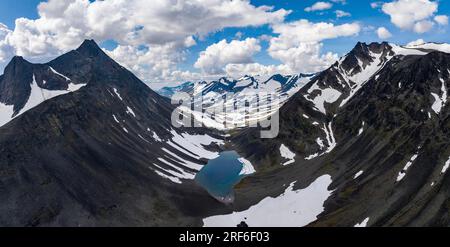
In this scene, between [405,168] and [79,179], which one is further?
[79,179]

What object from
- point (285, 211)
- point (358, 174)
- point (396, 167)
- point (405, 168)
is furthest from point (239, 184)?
point (405, 168)

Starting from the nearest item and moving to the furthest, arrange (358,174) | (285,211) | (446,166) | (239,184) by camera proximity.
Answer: (446,166) < (285,211) < (358,174) < (239,184)

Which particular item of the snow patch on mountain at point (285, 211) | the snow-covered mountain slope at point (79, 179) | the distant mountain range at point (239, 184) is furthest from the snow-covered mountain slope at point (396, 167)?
the snow-covered mountain slope at point (79, 179)

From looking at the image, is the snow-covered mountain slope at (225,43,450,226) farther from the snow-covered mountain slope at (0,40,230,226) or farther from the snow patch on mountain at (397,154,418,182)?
the snow-covered mountain slope at (0,40,230,226)

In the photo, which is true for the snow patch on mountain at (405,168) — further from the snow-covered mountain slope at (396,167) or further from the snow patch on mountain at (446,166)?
the snow patch on mountain at (446,166)

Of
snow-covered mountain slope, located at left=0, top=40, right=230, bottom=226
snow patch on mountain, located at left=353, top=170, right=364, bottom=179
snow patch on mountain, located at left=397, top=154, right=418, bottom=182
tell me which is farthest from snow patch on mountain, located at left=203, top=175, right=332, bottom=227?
snow patch on mountain, located at left=397, top=154, right=418, bottom=182

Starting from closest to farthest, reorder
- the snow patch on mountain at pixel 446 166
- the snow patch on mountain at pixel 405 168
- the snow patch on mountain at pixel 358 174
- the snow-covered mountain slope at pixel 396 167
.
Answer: the snow-covered mountain slope at pixel 396 167, the snow patch on mountain at pixel 446 166, the snow patch on mountain at pixel 405 168, the snow patch on mountain at pixel 358 174

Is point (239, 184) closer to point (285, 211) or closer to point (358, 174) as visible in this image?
point (285, 211)

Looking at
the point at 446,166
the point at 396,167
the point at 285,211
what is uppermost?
the point at 396,167

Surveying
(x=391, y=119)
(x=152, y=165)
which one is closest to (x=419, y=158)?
(x=391, y=119)

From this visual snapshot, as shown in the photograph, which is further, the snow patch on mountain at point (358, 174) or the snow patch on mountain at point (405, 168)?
the snow patch on mountain at point (358, 174)
